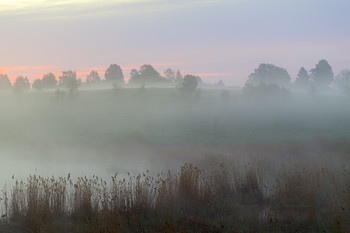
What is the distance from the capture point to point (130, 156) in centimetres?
2848

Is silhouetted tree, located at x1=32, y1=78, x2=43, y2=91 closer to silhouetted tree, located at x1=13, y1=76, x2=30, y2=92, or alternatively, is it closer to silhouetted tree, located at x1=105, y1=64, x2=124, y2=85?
silhouetted tree, located at x1=13, y1=76, x2=30, y2=92

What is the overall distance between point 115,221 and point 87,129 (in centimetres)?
3656

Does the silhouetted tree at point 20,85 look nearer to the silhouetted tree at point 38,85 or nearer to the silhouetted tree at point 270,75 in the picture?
the silhouetted tree at point 38,85

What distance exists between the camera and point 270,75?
125875 millimetres

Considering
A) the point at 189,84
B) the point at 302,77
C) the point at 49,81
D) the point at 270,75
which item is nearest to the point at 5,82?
the point at 49,81

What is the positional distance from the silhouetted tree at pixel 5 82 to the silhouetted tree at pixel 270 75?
74.1 meters

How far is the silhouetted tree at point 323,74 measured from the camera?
402 ft

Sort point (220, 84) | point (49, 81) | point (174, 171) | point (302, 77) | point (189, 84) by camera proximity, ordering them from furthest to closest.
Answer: point (220, 84) → point (302, 77) → point (49, 81) → point (189, 84) → point (174, 171)

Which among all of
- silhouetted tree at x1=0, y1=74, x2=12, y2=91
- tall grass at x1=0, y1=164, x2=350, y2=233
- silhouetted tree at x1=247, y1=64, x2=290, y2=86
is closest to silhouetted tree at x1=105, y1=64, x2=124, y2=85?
silhouetted tree at x1=0, y1=74, x2=12, y2=91

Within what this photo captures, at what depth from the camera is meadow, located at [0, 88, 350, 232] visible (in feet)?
37.3

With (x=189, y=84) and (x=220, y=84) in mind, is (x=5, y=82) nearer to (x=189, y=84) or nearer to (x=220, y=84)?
(x=189, y=84)

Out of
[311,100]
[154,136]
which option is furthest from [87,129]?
[311,100]

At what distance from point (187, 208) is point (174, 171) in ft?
19.9

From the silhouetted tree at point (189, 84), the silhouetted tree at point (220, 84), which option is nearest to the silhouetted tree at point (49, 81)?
the silhouetted tree at point (189, 84)
